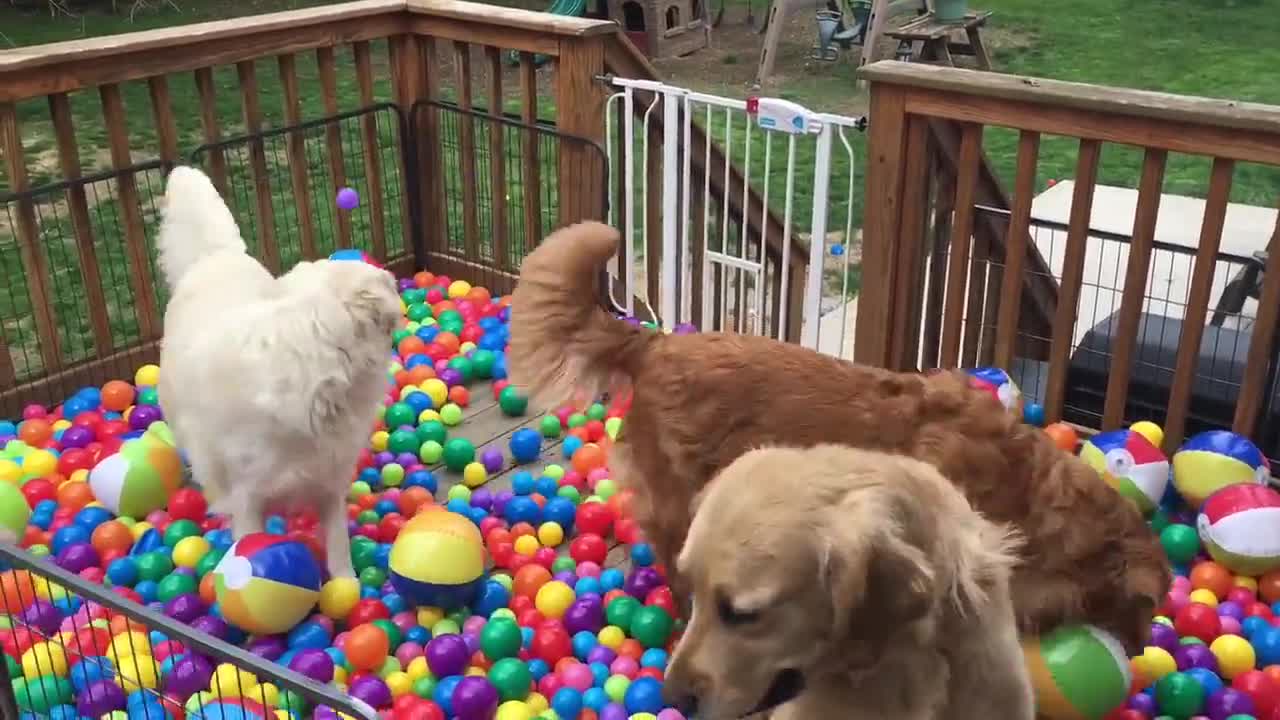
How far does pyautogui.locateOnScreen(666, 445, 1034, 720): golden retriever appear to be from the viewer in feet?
5.94

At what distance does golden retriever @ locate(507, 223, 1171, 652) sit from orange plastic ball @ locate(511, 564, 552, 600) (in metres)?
0.46

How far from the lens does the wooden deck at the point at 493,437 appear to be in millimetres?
4148

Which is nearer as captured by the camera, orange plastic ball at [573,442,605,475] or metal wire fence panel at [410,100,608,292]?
orange plastic ball at [573,442,605,475]

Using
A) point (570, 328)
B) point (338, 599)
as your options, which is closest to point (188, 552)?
point (338, 599)

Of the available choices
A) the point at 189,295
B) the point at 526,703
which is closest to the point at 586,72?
the point at 189,295

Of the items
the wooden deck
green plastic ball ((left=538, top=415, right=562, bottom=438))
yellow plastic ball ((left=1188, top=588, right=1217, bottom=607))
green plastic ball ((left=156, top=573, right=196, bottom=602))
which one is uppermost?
green plastic ball ((left=156, top=573, right=196, bottom=602))

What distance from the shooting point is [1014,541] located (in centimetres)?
214

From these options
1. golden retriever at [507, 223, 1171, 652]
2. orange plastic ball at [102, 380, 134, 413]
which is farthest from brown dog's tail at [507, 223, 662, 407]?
orange plastic ball at [102, 380, 134, 413]

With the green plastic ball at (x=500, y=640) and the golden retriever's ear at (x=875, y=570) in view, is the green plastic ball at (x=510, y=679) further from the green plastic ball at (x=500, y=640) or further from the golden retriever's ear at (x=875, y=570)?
the golden retriever's ear at (x=875, y=570)

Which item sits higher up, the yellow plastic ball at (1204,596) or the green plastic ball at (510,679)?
the green plastic ball at (510,679)

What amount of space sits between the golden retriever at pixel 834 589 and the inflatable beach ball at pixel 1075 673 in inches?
29.1

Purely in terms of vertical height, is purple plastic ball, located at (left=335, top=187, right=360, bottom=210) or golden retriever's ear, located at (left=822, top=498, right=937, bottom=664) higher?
golden retriever's ear, located at (left=822, top=498, right=937, bottom=664)

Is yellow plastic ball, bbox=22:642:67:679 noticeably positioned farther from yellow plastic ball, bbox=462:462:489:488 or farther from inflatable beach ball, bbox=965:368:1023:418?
inflatable beach ball, bbox=965:368:1023:418

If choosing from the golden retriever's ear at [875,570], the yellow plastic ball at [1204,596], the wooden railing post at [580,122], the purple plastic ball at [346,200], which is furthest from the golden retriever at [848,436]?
the purple plastic ball at [346,200]
